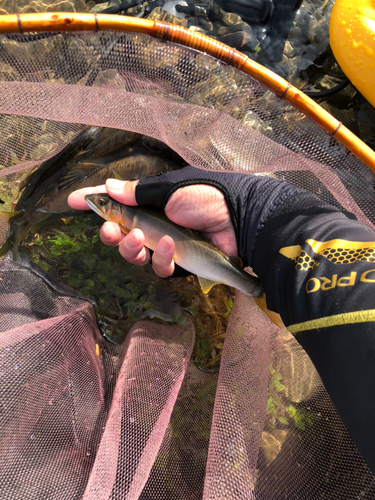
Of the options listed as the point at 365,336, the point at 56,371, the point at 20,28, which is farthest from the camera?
the point at 56,371

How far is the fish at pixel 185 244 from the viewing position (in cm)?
184

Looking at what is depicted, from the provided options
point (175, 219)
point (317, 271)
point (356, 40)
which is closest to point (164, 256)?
point (175, 219)

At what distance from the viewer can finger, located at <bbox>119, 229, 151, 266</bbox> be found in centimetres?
199

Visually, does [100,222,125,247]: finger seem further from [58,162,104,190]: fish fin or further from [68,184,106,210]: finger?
[58,162,104,190]: fish fin

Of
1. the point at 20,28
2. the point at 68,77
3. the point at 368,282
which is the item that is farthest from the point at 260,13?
the point at 368,282

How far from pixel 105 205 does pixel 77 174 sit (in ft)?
1.69

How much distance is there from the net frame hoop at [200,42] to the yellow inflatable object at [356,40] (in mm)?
1359

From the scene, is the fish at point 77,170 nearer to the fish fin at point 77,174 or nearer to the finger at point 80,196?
the fish fin at point 77,174

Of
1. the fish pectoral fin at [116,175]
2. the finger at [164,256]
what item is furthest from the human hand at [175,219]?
the fish pectoral fin at [116,175]

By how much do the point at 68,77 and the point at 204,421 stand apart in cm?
213

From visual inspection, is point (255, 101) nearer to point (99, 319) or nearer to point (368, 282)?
point (368, 282)

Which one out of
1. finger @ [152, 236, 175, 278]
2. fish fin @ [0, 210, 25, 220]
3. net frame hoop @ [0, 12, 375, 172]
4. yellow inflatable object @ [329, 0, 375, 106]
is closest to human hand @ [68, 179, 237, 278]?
finger @ [152, 236, 175, 278]

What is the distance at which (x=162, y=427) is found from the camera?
183 centimetres

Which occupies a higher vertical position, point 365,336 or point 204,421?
point 365,336
